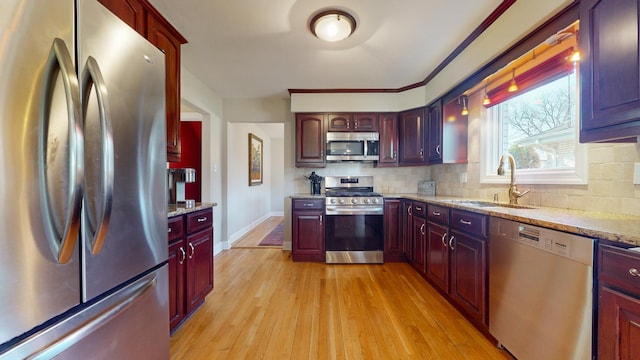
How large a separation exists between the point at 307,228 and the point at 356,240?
2.17 ft

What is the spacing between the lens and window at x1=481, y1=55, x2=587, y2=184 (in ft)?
6.07

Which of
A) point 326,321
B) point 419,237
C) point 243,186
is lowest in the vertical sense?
point 326,321

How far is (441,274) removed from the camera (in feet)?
7.91

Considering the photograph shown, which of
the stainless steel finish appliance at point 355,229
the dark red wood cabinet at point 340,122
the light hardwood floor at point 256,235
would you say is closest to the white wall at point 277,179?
the light hardwood floor at point 256,235

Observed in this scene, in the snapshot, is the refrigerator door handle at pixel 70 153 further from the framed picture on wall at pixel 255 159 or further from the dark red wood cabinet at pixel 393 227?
the framed picture on wall at pixel 255 159

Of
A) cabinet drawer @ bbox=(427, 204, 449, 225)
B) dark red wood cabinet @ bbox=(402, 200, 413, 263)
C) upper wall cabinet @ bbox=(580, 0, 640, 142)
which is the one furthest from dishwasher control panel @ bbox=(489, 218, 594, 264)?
dark red wood cabinet @ bbox=(402, 200, 413, 263)

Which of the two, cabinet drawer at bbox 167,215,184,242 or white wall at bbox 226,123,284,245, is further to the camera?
white wall at bbox 226,123,284,245

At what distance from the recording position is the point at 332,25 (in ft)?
6.77

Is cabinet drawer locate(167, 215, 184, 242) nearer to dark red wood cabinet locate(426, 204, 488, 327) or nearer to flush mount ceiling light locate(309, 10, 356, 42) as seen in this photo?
flush mount ceiling light locate(309, 10, 356, 42)

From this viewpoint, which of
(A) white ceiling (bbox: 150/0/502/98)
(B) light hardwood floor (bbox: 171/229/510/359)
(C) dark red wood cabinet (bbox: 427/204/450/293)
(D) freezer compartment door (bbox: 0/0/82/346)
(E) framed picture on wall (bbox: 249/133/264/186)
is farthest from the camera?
(E) framed picture on wall (bbox: 249/133/264/186)

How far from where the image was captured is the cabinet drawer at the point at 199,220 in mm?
1979

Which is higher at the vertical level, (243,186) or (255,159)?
(255,159)

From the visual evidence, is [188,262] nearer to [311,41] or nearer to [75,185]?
[75,185]

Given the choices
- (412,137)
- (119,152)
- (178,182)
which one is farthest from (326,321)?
(412,137)
